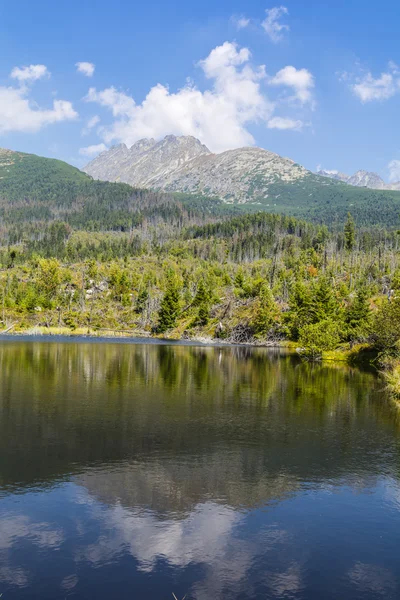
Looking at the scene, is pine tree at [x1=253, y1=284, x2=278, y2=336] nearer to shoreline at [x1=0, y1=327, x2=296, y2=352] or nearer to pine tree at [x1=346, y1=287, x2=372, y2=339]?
shoreline at [x1=0, y1=327, x2=296, y2=352]

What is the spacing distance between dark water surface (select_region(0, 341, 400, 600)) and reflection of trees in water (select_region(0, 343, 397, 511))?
0.17m

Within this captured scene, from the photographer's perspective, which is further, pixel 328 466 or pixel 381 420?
pixel 381 420

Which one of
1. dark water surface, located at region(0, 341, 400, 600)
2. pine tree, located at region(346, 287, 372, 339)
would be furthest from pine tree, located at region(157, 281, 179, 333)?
dark water surface, located at region(0, 341, 400, 600)

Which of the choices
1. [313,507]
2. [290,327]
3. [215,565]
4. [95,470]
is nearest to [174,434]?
[95,470]

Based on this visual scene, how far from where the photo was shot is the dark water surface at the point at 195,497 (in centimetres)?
1888

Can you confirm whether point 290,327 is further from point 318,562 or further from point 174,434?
point 318,562

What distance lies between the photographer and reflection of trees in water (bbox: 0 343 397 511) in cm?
2883

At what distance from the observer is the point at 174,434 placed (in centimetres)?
3859

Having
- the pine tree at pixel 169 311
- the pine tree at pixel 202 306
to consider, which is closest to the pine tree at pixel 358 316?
the pine tree at pixel 202 306

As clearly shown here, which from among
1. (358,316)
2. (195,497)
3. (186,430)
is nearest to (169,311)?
(358,316)

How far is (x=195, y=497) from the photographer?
2636 centimetres

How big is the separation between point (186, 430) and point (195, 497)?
13667mm

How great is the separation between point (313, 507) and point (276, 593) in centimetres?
846

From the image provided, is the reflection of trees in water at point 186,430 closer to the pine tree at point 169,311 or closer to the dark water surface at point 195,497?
the dark water surface at point 195,497
